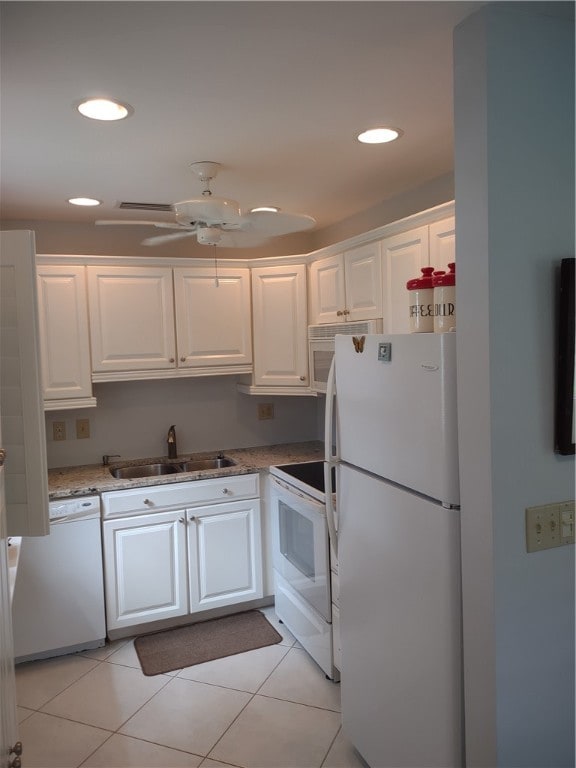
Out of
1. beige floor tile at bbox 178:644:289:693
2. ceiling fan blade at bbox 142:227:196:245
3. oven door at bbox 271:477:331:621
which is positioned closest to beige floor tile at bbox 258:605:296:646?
beige floor tile at bbox 178:644:289:693

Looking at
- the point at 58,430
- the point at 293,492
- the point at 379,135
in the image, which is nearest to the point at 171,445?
the point at 58,430

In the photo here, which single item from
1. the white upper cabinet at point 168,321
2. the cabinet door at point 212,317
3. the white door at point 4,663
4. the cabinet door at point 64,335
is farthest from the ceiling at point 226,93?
the white door at point 4,663

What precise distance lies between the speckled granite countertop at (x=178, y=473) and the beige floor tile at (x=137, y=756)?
1.19 meters

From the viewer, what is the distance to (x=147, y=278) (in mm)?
3430

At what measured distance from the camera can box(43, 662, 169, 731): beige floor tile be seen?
2.55 meters

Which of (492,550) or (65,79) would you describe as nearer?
(492,550)

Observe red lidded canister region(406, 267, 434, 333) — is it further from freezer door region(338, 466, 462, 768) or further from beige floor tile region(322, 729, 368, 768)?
beige floor tile region(322, 729, 368, 768)

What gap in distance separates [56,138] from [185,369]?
1630mm

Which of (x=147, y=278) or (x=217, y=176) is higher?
(x=217, y=176)

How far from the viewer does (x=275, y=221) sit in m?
2.39

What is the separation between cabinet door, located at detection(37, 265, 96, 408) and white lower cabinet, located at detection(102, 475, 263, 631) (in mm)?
651

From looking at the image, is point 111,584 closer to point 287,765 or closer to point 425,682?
point 287,765

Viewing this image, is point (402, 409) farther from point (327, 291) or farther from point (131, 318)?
point (131, 318)

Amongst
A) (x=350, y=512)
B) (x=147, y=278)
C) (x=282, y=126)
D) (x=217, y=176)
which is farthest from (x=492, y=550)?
(x=147, y=278)
